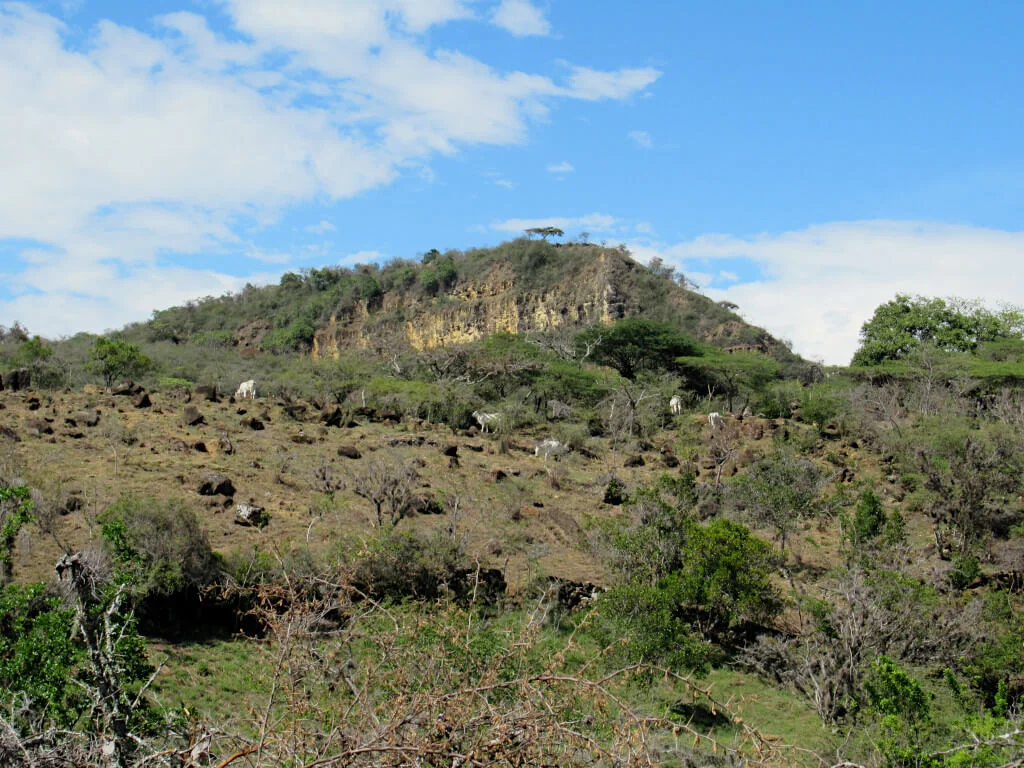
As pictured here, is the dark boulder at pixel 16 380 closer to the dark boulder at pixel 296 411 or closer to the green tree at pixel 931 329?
the dark boulder at pixel 296 411

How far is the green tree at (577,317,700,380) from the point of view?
140ft

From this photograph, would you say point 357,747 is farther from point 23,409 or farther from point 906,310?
point 906,310

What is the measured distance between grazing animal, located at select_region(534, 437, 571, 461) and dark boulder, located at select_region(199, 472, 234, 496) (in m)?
10.9

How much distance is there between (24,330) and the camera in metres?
47.9

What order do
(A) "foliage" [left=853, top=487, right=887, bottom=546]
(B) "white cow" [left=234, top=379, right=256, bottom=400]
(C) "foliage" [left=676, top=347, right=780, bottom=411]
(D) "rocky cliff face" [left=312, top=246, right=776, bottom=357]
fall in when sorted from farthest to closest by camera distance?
(D) "rocky cliff face" [left=312, top=246, right=776, bottom=357]
(C) "foliage" [left=676, top=347, right=780, bottom=411]
(B) "white cow" [left=234, top=379, right=256, bottom=400]
(A) "foliage" [left=853, top=487, right=887, bottom=546]

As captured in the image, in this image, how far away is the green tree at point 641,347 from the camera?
42812 millimetres

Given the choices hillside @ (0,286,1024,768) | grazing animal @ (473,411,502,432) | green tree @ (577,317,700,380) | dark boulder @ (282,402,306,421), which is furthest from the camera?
green tree @ (577,317,700,380)

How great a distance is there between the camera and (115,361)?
33031mm

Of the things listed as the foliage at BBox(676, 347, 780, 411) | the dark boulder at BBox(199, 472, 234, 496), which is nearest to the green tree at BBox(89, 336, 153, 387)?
the dark boulder at BBox(199, 472, 234, 496)

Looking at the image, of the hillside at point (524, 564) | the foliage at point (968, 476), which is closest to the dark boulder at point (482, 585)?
the hillside at point (524, 564)

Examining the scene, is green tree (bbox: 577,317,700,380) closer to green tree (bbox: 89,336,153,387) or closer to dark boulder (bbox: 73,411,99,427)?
green tree (bbox: 89,336,153,387)

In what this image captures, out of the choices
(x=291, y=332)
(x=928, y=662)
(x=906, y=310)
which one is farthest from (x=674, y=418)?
(x=291, y=332)

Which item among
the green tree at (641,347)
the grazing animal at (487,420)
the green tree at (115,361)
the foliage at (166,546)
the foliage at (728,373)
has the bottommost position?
the foliage at (166,546)

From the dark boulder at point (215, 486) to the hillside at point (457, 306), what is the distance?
42.5m
